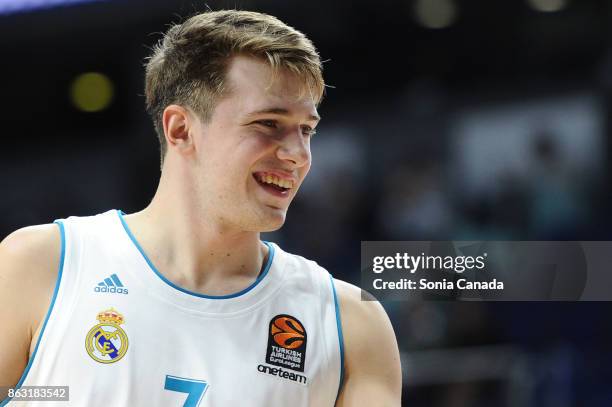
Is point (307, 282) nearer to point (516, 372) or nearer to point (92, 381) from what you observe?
point (92, 381)

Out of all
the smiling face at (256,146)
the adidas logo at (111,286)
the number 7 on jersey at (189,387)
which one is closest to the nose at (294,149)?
the smiling face at (256,146)

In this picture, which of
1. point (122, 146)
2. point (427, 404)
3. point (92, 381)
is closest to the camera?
point (92, 381)

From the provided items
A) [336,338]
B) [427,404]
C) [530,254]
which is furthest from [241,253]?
[530,254]

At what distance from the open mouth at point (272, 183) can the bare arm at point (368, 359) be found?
0.46 m

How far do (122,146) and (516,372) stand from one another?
509 centimetres

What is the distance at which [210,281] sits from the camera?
3.02 meters

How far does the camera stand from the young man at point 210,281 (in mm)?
2756

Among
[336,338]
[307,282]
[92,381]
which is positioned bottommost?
[92,381]

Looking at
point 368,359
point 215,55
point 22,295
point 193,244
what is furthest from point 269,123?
point 22,295

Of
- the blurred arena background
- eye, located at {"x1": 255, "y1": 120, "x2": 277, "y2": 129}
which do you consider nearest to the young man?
eye, located at {"x1": 255, "y1": 120, "x2": 277, "y2": 129}

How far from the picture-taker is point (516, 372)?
7031 mm

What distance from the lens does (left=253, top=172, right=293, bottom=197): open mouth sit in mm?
2973

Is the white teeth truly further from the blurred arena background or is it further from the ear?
the blurred arena background

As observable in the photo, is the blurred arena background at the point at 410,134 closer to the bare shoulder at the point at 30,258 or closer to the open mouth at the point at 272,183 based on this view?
the open mouth at the point at 272,183
